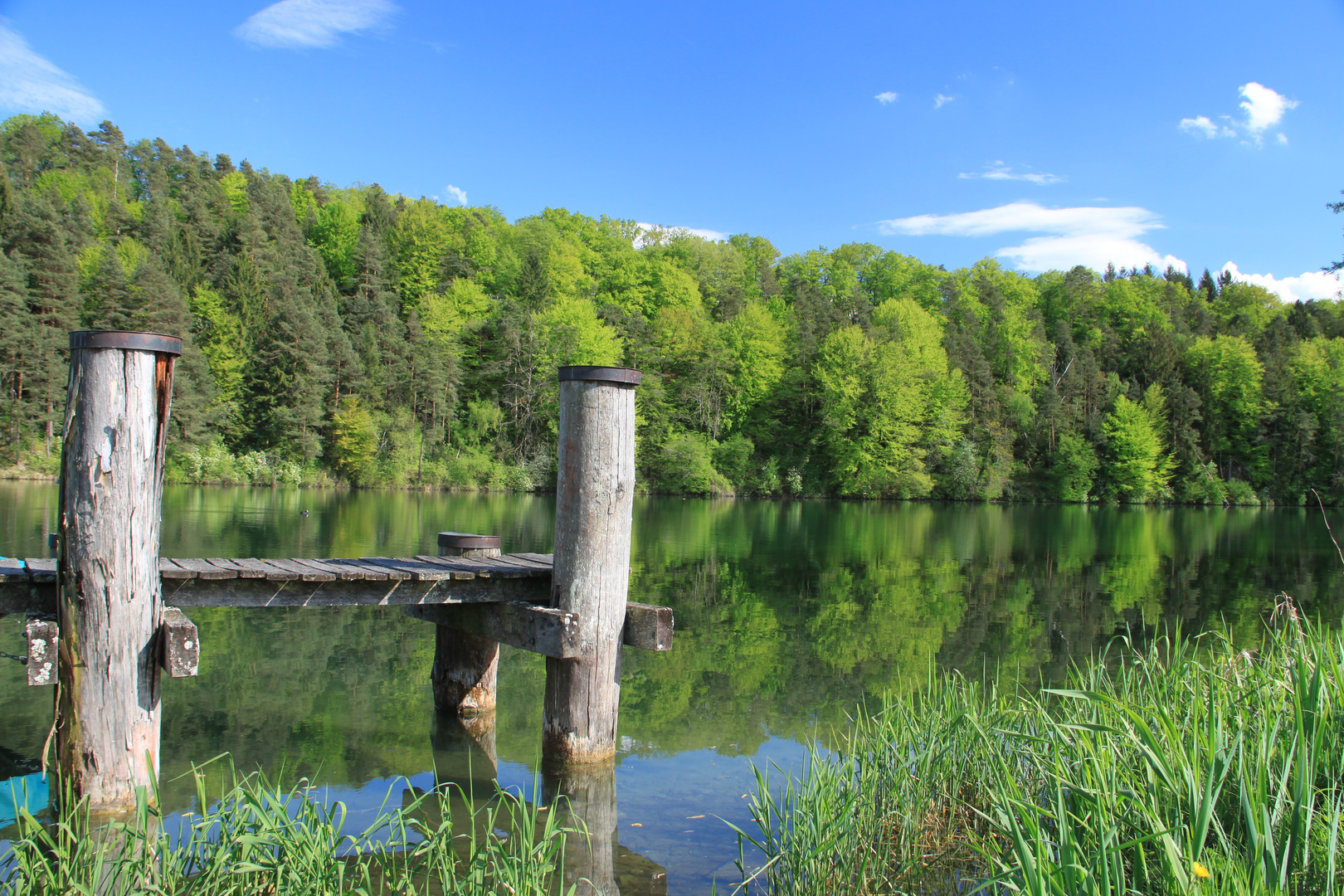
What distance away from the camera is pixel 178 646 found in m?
4.54

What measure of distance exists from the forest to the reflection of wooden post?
128ft

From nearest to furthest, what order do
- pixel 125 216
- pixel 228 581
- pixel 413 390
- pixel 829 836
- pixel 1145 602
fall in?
pixel 829 836
pixel 228 581
pixel 1145 602
pixel 413 390
pixel 125 216

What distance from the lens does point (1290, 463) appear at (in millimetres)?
55969

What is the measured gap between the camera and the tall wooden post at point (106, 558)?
4418 millimetres

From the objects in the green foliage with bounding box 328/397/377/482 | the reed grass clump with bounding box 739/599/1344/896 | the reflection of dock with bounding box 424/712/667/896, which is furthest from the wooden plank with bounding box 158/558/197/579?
the green foliage with bounding box 328/397/377/482

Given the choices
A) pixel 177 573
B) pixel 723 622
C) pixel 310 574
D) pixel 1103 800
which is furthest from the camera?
pixel 723 622

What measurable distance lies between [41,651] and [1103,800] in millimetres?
4849

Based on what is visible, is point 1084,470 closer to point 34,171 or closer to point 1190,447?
point 1190,447

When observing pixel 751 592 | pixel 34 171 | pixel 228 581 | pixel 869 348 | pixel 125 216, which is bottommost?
pixel 751 592

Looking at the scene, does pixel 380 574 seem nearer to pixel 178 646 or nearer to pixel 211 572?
pixel 211 572

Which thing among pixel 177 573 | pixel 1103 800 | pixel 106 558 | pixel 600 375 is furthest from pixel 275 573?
pixel 1103 800

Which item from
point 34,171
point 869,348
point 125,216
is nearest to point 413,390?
point 125,216

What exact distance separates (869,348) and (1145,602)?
134 feet

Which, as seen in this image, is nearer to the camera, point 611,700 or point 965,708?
point 965,708
